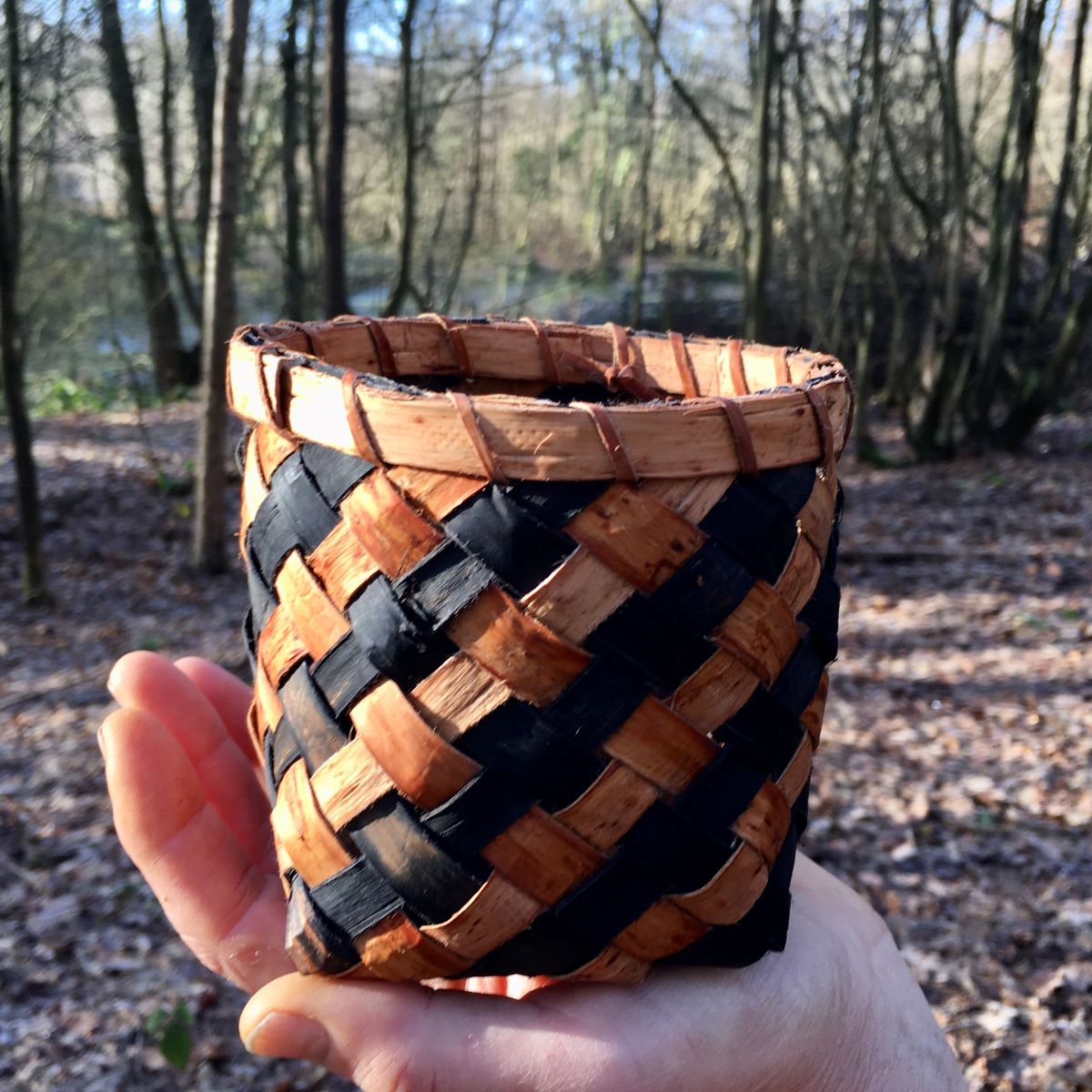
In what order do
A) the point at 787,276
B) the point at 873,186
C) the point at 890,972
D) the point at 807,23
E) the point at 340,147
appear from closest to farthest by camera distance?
1. the point at 890,972
2. the point at 340,147
3. the point at 873,186
4. the point at 807,23
5. the point at 787,276

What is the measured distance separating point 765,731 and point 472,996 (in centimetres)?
41

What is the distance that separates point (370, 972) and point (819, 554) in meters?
0.58

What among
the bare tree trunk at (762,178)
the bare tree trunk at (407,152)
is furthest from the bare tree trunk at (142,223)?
the bare tree trunk at (762,178)

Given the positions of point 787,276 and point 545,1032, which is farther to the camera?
point 787,276

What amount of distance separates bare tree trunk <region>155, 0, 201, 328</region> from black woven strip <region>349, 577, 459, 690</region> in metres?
8.65

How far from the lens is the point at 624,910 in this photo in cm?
79

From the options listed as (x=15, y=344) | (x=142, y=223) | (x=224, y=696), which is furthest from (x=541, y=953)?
(x=142, y=223)

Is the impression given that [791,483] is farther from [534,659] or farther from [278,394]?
[278,394]

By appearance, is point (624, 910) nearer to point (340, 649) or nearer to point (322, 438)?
point (340, 649)

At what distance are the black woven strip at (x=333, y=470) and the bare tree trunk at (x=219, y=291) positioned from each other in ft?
10.9

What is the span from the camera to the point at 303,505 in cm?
82

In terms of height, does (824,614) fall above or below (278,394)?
below

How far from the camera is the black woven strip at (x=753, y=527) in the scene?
0.77 metres

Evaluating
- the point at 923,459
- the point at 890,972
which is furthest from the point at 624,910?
the point at 923,459
